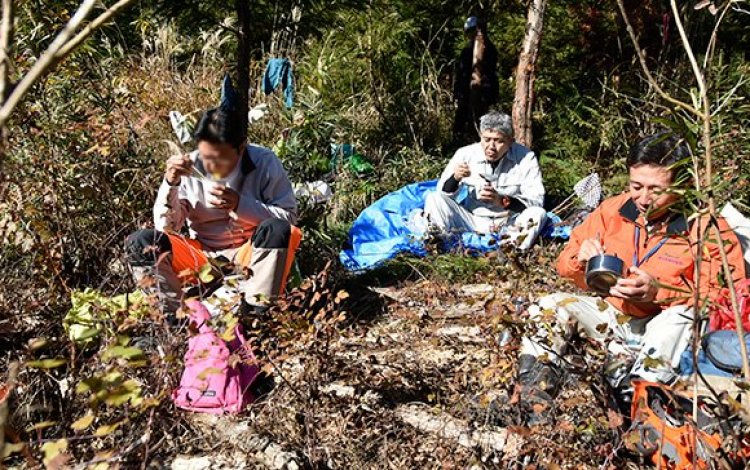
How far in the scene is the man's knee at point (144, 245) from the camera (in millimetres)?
3322

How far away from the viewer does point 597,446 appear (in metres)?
2.30

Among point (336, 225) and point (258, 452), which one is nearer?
point (258, 452)

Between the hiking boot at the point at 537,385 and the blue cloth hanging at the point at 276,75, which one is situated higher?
the blue cloth hanging at the point at 276,75

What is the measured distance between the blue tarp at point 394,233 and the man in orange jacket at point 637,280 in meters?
1.81

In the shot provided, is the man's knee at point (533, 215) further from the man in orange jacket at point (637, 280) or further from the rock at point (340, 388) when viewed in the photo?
the rock at point (340, 388)

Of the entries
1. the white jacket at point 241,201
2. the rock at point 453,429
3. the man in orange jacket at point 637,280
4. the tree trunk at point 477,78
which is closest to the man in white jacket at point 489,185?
the white jacket at point 241,201

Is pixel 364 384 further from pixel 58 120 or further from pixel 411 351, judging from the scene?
pixel 58 120

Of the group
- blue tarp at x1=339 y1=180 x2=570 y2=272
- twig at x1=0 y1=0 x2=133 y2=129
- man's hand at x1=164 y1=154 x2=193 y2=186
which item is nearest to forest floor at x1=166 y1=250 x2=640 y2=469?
man's hand at x1=164 y1=154 x2=193 y2=186

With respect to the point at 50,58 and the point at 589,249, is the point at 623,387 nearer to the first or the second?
the point at 589,249

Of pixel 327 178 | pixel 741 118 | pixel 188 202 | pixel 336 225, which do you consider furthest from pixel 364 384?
pixel 741 118

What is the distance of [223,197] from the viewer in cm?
349

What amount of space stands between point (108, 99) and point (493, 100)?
4841 mm

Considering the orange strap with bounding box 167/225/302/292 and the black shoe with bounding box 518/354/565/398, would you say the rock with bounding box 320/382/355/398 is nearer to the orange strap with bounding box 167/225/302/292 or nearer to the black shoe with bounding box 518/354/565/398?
the orange strap with bounding box 167/225/302/292

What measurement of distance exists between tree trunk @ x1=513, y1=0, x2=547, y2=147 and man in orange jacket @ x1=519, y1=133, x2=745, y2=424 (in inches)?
130
